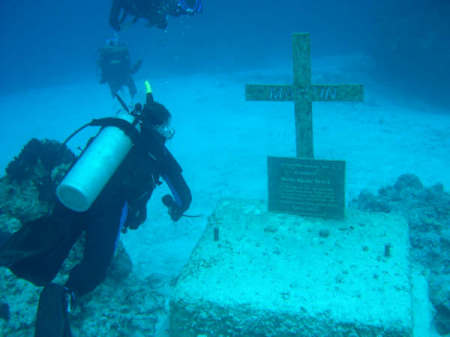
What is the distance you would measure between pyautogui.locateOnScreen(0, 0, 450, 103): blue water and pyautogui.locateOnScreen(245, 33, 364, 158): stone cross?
13713mm

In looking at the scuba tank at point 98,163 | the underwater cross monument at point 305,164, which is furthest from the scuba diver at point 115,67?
the scuba tank at point 98,163

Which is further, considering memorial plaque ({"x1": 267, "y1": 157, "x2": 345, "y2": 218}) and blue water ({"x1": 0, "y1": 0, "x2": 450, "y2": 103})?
blue water ({"x1": 0, "y1": 0, "x2": 450, "y2": 103})

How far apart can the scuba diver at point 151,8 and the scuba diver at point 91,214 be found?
524 centimetres

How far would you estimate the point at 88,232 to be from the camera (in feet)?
10.4

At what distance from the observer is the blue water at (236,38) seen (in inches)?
637

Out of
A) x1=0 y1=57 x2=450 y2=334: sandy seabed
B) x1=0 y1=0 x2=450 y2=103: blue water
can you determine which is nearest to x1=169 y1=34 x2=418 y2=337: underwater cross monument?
x1=0 y1=57 x2=450 y2=334: sandy seabed

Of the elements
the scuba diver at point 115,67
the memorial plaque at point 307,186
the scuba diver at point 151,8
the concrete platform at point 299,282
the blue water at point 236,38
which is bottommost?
the concrete platform at point 299,282

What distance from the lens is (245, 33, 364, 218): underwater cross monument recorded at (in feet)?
13.0

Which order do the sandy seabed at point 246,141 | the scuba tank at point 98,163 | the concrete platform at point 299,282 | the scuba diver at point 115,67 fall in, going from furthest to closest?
1. the scuba diver at point 115,67
2. the sandy seabed at point 246,141
3. the scuba tank at point 98,163
4. the concrete platform at point 299,282

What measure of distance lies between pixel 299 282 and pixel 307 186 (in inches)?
53.5

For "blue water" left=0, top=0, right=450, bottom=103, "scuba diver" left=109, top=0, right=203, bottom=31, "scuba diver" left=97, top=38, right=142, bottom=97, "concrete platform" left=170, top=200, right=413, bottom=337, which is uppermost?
"blue water" left=0, top=0, right=450, bottom=103

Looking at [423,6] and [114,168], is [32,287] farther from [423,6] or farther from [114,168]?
[423,6]

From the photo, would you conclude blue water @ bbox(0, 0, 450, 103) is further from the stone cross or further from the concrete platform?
the concrete platform

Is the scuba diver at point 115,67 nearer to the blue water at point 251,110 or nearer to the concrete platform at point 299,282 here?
the blue water at point 251,110
